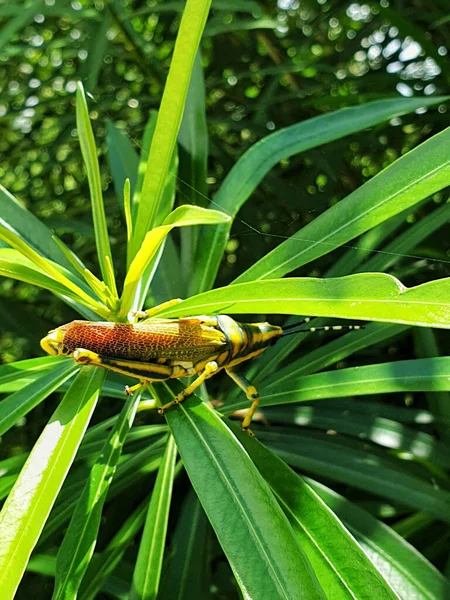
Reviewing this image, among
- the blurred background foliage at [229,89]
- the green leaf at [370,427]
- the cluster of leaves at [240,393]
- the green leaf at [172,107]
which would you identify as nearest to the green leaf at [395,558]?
the cluster of leaves at [240,393]

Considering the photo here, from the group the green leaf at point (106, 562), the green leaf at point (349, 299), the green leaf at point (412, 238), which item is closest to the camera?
the green leaf at point (349, 299)

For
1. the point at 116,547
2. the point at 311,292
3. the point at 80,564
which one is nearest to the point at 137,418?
the point at 116,547

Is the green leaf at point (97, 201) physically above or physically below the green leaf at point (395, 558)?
above

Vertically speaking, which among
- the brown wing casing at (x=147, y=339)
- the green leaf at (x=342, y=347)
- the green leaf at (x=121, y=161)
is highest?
the green leaf at (x=121, y=161)

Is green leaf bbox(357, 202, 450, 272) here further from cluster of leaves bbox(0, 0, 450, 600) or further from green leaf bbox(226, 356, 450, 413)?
green leaf bbox(226, 356, 450, 413)

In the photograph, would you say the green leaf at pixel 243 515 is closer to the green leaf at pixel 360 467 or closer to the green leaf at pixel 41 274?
the green leaf at pixel 41 274

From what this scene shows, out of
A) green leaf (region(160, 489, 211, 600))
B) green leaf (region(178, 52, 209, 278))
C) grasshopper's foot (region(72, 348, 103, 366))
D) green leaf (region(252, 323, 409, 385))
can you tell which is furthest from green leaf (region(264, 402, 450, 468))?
grasshopper's foot (region(72, 348, 103, 366))

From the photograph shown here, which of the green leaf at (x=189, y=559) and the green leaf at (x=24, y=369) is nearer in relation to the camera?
the green leaf at (x=24, y=369)

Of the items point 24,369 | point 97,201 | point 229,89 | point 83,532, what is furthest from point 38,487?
point 229,89
